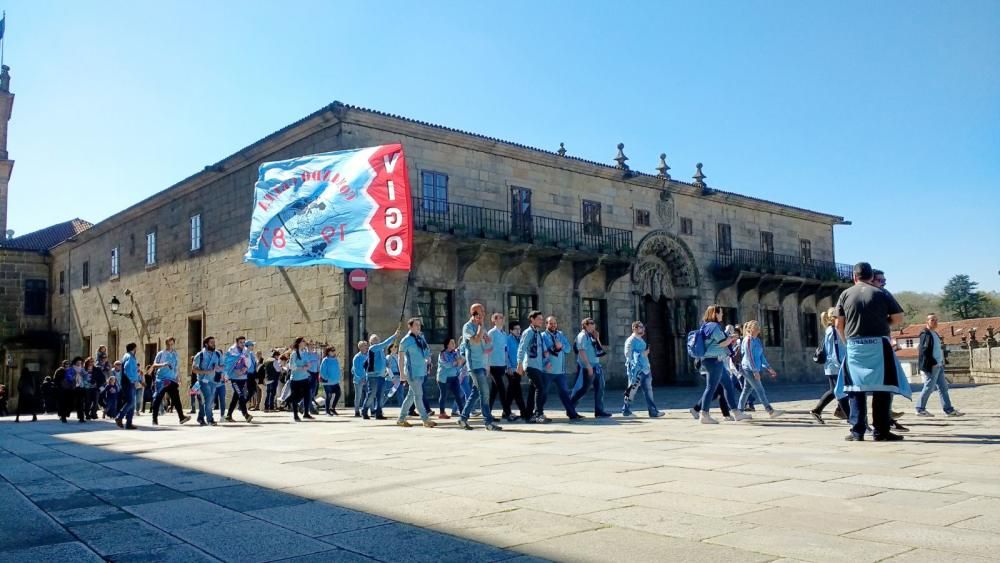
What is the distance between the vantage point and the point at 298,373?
15289 mm

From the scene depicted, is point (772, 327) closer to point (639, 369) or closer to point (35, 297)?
point (639, 369)

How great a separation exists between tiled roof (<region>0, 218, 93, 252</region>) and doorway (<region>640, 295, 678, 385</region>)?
2909 cm

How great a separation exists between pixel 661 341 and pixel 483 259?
9168mm

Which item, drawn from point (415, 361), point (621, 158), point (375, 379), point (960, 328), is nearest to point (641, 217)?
point (621, 158)

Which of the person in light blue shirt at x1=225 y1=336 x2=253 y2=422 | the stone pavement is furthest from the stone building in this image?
the stone pavement

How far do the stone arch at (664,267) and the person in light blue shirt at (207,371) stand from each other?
16635 mm

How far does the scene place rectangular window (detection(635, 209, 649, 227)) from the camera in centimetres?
2828

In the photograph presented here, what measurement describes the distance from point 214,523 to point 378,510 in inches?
37.3

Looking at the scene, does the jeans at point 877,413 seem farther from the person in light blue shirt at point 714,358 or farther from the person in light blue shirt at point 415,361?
the person in light blue shirt at point 415,361

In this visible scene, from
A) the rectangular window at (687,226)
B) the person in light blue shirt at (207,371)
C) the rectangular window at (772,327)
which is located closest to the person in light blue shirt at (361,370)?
Answer: the person in light blue shirt at (207,371)

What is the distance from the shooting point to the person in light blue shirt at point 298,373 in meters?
15.1

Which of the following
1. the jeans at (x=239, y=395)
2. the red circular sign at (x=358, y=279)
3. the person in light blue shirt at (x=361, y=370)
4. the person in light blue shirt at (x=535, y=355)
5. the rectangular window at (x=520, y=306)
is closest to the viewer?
the person in light blue shirt at (x=535, y=355)

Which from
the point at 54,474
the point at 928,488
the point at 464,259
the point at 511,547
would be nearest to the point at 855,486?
the point at 928,488

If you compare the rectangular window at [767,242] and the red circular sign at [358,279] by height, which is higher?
the rectangular window at [767,242]
